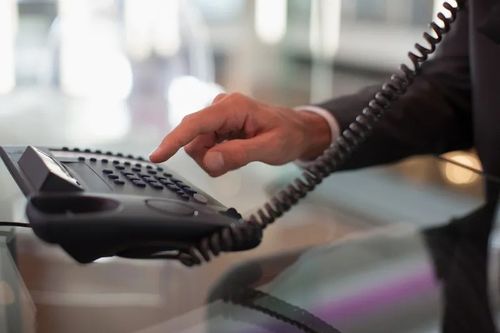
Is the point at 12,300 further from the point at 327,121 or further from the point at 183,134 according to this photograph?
the point at 327,121

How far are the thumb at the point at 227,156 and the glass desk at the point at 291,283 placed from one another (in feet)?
0.26

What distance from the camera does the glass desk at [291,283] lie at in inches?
21.3

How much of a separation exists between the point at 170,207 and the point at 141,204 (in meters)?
0.02

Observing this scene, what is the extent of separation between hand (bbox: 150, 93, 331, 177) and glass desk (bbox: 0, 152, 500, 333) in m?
0.08

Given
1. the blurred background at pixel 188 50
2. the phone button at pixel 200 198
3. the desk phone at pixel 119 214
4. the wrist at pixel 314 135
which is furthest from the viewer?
the blurred background at pixel 188 50

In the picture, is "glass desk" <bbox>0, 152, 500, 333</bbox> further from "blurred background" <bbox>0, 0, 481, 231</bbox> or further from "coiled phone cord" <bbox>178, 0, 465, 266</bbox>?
"blurred background" <bbox>0, 0, 481, 231</bbox>

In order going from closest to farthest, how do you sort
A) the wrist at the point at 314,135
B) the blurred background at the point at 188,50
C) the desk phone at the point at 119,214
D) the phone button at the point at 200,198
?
the desk phone at the point at 119,214 < the phone button at the point at 200,198 < the wrist at the point at 314,135 < the blurred background at the point at 188,50

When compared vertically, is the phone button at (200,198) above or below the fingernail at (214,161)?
below

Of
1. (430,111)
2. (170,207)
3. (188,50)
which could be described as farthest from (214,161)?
(188,50)

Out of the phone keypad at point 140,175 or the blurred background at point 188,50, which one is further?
the blurred background at point 188,50

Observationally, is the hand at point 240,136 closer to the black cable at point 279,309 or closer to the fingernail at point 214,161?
the fingernail at point 214,161

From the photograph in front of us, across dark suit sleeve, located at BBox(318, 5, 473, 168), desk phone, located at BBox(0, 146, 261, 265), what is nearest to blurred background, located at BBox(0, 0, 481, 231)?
dark suit sleeve, located at BBox(318, 5, 473, 168)

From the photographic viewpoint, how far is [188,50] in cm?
324

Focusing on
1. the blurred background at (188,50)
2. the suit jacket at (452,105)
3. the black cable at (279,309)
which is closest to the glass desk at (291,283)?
the black cable at (279,309)
